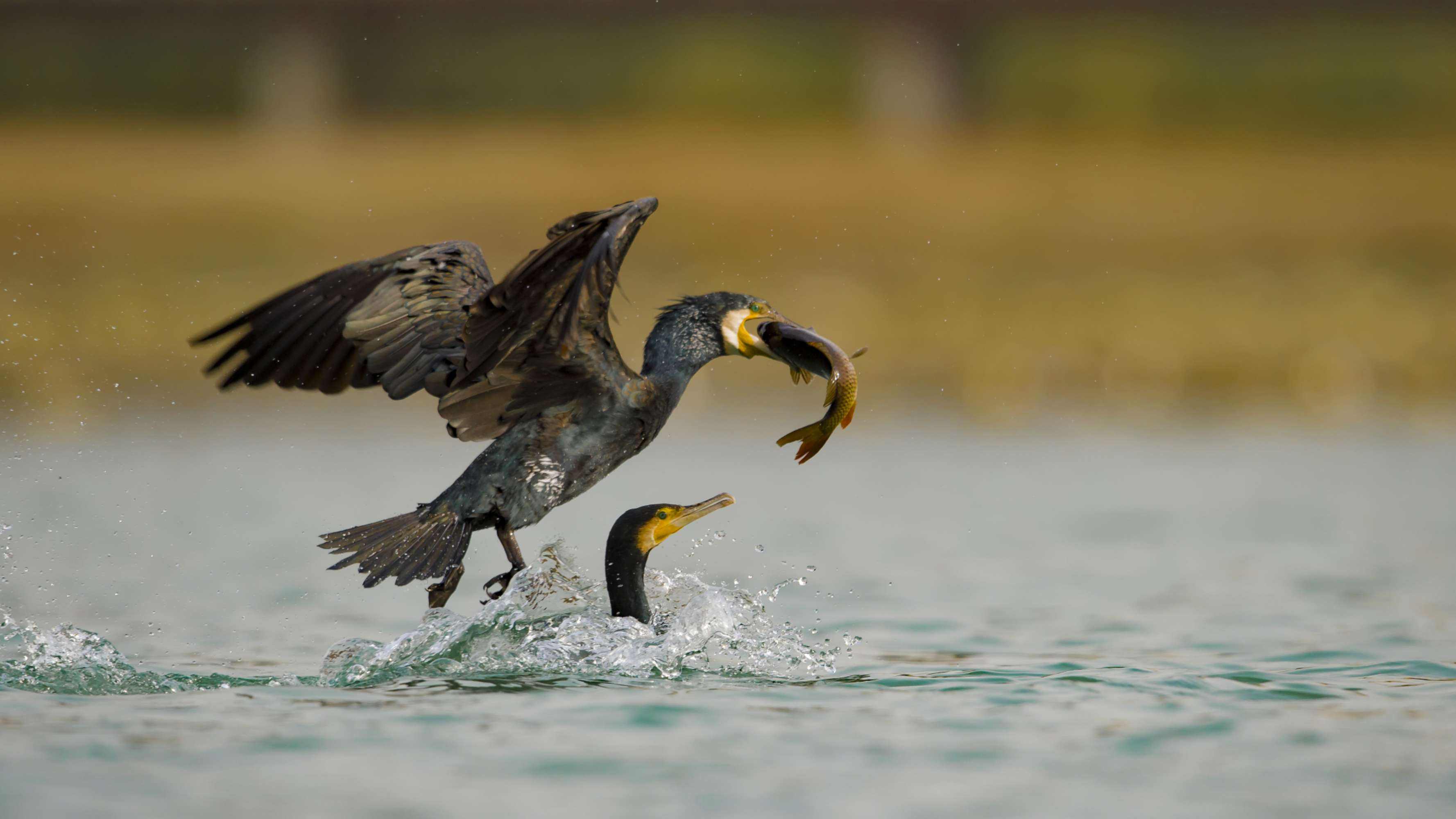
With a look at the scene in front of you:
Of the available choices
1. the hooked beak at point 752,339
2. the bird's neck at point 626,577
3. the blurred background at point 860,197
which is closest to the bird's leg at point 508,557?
the bird's neck at point 626,577

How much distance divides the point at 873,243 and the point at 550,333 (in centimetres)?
898

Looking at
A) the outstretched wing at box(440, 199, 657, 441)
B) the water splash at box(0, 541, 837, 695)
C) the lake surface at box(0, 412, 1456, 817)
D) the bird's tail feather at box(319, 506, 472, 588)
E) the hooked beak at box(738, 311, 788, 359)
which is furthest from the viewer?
the hooked beak at box(738, 311, 788, 359)

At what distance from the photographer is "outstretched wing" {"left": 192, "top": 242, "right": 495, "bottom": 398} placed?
19.4 ft

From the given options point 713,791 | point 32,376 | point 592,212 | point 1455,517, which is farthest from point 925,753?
point 32,376

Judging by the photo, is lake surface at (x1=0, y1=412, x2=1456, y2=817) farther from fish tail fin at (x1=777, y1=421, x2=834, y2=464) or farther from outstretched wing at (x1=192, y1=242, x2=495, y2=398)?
outstretched wing at (x1=192, y1=242, x2=495, y2=398)

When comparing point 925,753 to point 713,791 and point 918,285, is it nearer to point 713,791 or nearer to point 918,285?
point 713,791

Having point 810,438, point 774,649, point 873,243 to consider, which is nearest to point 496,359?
point 810,438

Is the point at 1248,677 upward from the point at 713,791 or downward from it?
upward

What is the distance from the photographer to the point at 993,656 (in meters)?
5.53

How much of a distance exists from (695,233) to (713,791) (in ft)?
33.0

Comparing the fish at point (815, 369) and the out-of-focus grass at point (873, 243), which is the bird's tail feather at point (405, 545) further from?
the out-of-focus grass at point (873, 243)

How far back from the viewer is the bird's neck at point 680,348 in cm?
560

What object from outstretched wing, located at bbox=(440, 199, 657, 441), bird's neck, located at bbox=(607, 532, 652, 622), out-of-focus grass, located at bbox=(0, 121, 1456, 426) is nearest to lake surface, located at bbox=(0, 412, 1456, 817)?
bird's neck, located at bbox=(607, 532, 652, 622)

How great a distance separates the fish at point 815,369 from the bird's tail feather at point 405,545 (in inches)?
43.8
